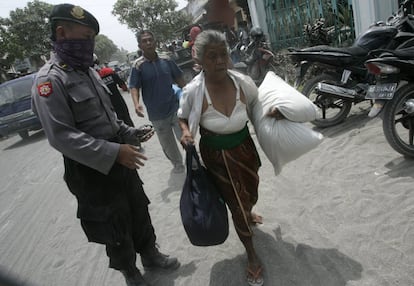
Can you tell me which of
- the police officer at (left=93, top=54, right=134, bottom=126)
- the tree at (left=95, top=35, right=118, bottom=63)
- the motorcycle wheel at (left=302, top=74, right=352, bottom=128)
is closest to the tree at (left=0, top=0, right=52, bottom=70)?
the tree at (left=95, top=35, right=118, bottom=63)

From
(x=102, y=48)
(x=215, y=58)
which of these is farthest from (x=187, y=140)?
(x=102, y=48)

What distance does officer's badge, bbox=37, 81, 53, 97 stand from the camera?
5.35ft

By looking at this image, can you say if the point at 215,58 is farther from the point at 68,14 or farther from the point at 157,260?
the point at 157,260

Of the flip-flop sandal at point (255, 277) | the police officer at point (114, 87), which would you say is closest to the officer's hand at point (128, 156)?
the flip-flop sandal at point (255, 277)

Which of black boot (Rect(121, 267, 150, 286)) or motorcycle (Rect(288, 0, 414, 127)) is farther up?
motorcycle (Rect(288, 0, 414, 127))

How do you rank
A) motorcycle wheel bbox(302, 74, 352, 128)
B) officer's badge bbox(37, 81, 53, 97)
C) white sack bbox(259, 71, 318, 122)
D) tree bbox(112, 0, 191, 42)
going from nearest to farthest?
officer's badge bbox(37, 81, 53, 97), white sack bbox(259, 71, 318, 122), motorcycle wheel bbox(302, 74, 352, 128), tree bbox(112, 0, 191, 42)

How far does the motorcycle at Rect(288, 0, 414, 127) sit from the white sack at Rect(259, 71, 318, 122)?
7.41ft

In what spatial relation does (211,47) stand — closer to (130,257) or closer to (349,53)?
(130,257)

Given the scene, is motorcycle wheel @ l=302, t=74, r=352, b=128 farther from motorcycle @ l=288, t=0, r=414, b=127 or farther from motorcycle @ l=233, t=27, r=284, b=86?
motorcycle @ l=233, t=27, r=284, b=86

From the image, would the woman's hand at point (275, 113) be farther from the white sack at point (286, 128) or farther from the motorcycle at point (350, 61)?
the motorcycle at point (350, 61)

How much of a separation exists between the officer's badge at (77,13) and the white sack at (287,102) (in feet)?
4.05

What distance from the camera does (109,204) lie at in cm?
199

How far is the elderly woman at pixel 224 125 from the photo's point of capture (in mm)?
1962

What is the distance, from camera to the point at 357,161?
3.43 metres
